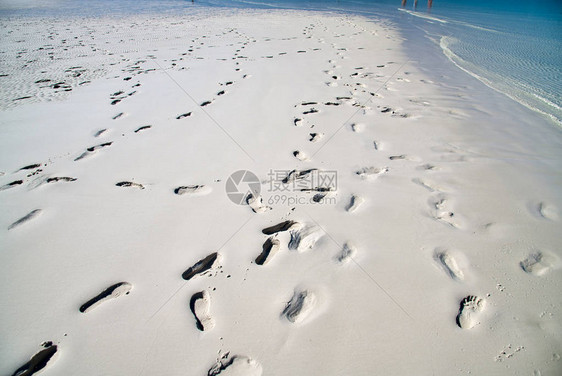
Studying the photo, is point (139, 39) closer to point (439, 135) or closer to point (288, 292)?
point (439, 135)

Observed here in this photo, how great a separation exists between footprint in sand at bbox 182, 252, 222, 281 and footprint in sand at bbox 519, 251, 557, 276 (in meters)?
1.80

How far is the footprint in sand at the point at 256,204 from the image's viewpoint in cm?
201

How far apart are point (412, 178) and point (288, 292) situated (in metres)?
1.49

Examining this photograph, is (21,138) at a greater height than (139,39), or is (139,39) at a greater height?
(139,39)

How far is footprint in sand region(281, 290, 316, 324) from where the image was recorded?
4.44 ft

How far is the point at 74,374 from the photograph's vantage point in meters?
1.17

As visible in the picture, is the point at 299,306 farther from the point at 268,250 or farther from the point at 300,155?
the point at 300,155

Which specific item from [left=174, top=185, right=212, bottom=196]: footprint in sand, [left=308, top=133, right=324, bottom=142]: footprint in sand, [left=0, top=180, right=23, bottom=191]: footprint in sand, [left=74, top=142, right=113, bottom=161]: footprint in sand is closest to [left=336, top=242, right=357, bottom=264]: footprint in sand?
[left=174, top=185, right=212, bottom=196]: footprint in sand

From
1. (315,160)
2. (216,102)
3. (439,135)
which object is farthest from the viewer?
(216,102)

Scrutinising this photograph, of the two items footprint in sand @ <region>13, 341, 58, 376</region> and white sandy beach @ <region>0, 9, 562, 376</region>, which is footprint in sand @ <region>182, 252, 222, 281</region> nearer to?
white sandy beach @ <region>0, 9, 562, 376</region>

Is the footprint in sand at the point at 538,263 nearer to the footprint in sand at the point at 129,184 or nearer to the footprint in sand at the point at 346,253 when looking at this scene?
the footprint in sand at the point at 346,253

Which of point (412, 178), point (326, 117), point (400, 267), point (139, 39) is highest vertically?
point (139, 39)

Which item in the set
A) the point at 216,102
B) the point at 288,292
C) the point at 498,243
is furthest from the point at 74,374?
the point at 216,102

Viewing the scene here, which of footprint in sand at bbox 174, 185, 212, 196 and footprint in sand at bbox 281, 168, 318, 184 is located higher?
footprint in sand at bbox 281, 168, 318, 184
